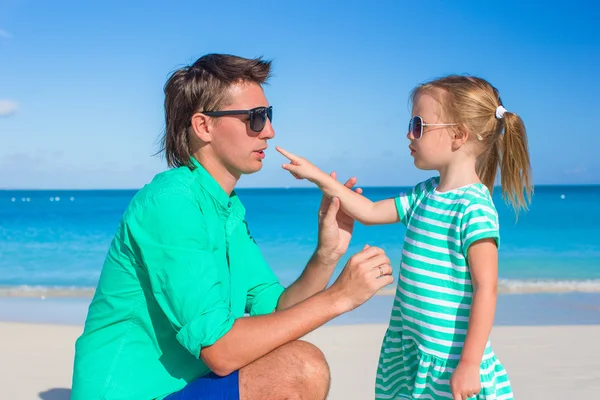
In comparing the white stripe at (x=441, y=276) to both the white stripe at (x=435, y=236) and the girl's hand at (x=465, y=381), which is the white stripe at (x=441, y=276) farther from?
the girl's hand at (x=465, y=381)

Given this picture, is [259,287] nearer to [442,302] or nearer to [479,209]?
[442,302]

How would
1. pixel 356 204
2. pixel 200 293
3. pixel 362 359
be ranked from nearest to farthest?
pixel 200 293, pixel 356 204, pixel 362 359

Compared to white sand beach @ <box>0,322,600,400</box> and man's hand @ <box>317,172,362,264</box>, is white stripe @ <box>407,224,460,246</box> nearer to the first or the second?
man's hand @ <box>317,172,362,264</box>

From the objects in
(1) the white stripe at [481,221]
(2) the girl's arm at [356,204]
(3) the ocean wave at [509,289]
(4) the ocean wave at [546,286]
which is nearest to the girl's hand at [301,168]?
(2) the girl's arm at [356,204]

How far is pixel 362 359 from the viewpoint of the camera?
18.6 feet

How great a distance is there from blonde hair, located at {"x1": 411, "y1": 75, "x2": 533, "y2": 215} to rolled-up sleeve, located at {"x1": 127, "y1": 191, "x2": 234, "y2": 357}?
1.16 meters

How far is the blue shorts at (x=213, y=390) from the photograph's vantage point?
2.63 metres

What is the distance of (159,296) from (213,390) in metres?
0.43

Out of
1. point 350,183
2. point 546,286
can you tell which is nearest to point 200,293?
point 350,183

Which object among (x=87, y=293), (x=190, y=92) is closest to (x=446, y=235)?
(x=190, y=92)

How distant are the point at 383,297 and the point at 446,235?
6741 millimetres

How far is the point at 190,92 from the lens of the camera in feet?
10.1

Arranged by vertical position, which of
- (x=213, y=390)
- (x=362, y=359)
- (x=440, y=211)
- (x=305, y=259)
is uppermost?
(x=440, y=211)

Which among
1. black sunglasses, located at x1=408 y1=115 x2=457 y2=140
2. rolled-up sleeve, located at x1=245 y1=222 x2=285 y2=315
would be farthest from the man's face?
black sunglasses, located at x1=408 y1=115 x2=457 y2=140
